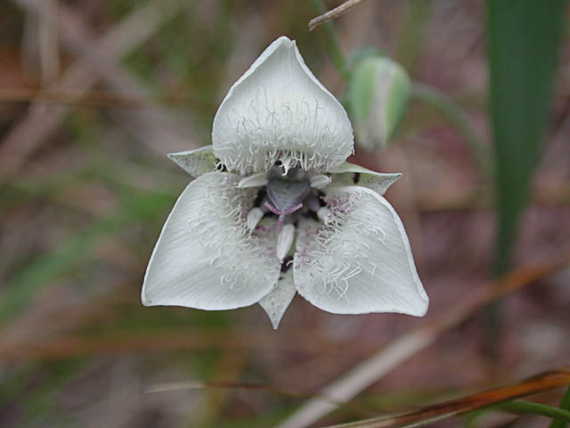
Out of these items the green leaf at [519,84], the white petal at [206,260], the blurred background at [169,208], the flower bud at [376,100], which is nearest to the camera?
the white petal at [206,260]

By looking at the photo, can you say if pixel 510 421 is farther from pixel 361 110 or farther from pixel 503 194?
pixel 361 110

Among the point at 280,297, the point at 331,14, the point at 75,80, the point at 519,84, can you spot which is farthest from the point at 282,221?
the point at 75,80

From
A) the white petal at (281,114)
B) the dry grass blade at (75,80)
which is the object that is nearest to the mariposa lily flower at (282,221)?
the white petal at (281,114)

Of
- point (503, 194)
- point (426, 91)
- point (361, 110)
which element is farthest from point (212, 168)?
point (503, 194)

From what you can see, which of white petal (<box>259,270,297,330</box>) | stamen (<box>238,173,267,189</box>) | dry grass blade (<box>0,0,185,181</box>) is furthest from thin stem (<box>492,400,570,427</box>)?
dry grass blade (<box>0,0,185,181</box>)

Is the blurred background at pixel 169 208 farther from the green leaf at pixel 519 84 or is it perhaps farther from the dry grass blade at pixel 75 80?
the green leaf at pixel 519 84

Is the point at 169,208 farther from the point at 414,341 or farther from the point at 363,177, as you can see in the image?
the point at 363,177

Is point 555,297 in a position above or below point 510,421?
above
